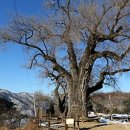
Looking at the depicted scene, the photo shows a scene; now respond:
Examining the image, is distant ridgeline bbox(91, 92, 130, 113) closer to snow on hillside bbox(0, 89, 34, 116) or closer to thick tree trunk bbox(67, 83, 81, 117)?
snow on hillside bbox(0, 89, 34, 116)

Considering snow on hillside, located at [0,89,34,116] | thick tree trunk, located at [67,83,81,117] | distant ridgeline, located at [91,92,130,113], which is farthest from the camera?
distant ridgeline, located at [91,92,130,113]

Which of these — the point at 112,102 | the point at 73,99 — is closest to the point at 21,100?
the point at 112,102

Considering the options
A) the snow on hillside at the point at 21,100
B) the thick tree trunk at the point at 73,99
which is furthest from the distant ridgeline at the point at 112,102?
the thick tree trunk at the point at 73,99

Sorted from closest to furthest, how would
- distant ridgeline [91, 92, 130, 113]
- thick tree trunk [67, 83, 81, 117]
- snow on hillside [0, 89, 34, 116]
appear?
thick tree trunk [67, 83, 81, 117], snow on hillside [0, 89, 34, 116], distant ridgeline [91, 92, 130, 113]

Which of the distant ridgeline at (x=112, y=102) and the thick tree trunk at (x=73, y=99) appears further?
the distant ridgeline at (x=112, y=102)

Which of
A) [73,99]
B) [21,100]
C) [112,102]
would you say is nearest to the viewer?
[73,99]

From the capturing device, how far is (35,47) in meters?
33.8

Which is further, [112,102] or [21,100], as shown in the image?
[112,102]

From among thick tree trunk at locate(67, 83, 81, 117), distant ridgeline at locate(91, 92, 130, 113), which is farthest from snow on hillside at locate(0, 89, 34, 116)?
thick tree trunk at locate(67, 83, 81, 117)

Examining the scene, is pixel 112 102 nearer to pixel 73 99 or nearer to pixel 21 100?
pixel 21 100

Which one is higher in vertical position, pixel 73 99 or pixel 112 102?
pixel 112 102

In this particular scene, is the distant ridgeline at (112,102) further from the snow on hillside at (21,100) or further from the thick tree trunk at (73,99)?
the thick tree trunk at (73,99)

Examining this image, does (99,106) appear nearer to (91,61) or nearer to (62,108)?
(62,108)

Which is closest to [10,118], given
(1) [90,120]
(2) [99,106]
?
(1) [90,120]
